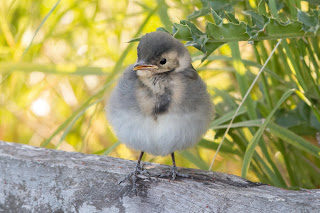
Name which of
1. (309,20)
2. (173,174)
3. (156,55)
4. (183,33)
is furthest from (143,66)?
(309,20)

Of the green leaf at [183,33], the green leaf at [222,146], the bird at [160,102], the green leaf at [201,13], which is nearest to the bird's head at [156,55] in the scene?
the bird at [160,102]

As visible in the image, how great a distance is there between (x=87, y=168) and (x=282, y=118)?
1.18 m

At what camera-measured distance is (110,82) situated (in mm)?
A: 2652

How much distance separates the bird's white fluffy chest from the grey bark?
5.6 inches

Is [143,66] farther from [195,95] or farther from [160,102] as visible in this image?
[195,95]

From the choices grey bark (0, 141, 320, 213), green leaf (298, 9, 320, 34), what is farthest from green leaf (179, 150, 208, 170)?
green leaf (298, 9, 320, 34)

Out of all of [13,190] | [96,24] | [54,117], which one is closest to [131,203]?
[13,190]

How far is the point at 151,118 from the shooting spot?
1.99 metres

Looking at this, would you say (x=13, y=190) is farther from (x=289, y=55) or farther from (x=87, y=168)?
(x=289, y=55)

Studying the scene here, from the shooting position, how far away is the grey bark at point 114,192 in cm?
179

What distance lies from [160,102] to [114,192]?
1.36 ft

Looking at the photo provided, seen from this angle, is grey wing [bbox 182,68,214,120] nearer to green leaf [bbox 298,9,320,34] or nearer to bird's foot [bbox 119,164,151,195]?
bird's foot [bbox 119,164,151,195]

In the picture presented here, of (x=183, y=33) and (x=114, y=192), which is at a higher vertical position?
(x=183, y=33)

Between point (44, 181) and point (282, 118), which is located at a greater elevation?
point (282, 118)
